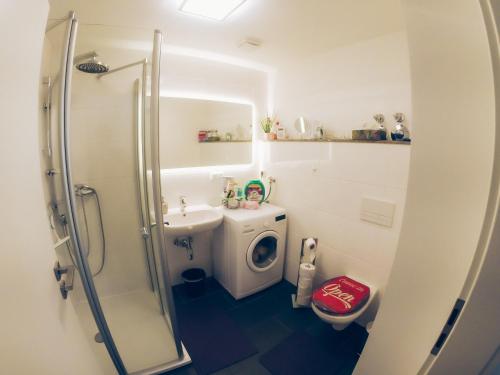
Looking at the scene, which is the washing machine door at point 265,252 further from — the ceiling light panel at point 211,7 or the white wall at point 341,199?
the ceiling light panel at point 211,7

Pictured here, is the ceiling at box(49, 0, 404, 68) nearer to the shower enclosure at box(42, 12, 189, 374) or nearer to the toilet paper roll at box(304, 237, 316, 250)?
the shower enclosure at box(42, 12, 189, 374)

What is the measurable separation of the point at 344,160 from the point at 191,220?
1527mm

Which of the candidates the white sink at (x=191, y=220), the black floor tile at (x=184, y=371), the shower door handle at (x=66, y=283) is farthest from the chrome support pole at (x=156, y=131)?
the black floor tile at (x=184, y=371)

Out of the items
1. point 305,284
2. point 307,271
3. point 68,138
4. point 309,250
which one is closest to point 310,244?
point 309,250

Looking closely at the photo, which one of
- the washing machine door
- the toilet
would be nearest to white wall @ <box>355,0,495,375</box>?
the toilet

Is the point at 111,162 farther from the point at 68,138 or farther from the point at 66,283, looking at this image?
the point at 66,283

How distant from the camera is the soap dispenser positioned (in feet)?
5.13

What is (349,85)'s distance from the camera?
74.4 inches

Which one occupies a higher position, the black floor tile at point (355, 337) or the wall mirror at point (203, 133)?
the wall mirror at point (203, 133)

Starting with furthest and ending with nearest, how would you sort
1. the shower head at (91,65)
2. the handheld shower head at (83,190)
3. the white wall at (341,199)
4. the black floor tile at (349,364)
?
the handheld shower head at (83,190)
the white wall at (341,199)
the black floor tile at (349,364)
the shower head at (91,65)

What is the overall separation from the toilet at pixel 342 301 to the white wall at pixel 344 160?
0.14 metres

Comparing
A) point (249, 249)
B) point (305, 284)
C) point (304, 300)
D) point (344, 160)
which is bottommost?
point (304, 300)

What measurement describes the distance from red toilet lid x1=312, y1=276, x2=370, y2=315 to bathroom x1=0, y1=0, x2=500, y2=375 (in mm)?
31

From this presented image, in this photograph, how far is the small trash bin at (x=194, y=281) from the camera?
7.42ft
